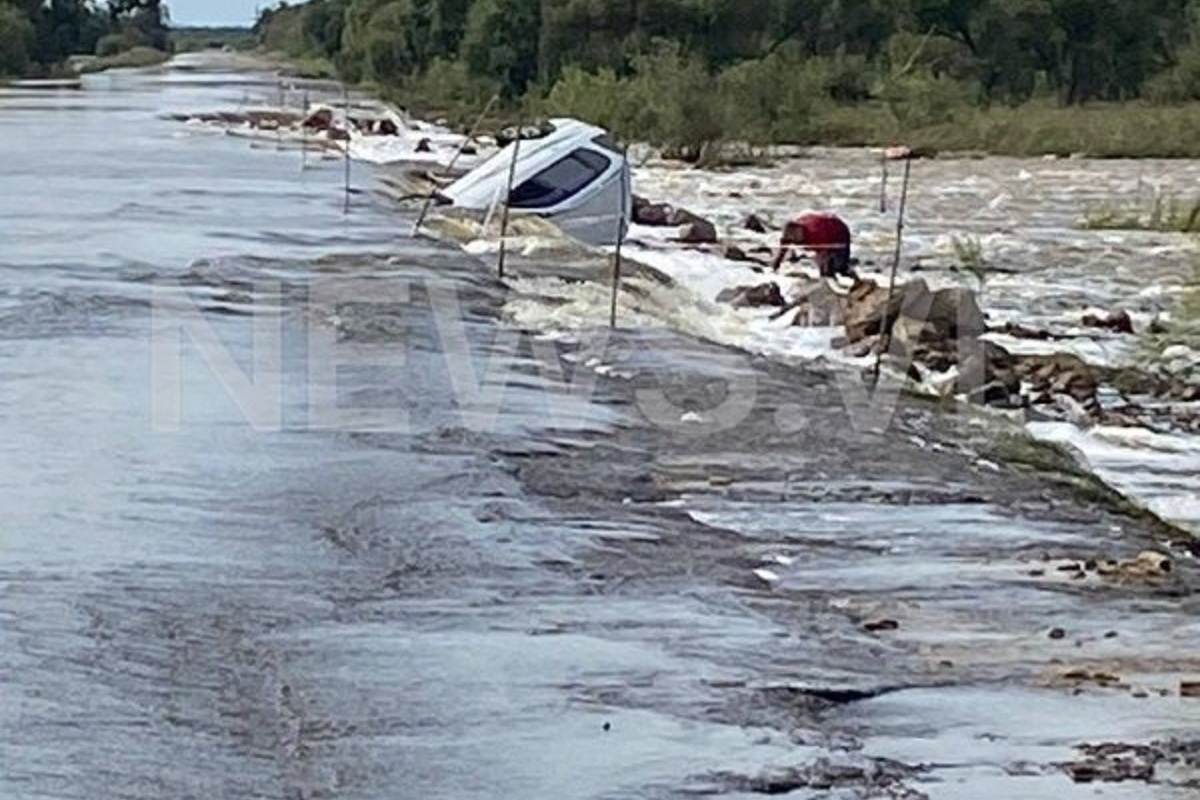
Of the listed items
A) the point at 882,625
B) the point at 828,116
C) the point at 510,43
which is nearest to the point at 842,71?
the point at 828,116

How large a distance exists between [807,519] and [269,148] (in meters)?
46.6

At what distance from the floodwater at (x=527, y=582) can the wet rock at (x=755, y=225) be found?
16371 mm

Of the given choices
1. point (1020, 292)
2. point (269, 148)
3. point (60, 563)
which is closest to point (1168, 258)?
point (1020, 292)

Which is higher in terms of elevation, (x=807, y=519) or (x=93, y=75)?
(x=807, y=519)

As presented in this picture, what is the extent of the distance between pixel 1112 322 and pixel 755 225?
44.1ft

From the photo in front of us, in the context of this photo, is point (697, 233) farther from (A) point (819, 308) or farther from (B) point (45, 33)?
(B) point (45, 33)

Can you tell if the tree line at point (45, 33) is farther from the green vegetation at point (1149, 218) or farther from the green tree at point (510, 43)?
the green vegetation at point (1149, 218)

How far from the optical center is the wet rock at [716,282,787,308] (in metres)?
26.5

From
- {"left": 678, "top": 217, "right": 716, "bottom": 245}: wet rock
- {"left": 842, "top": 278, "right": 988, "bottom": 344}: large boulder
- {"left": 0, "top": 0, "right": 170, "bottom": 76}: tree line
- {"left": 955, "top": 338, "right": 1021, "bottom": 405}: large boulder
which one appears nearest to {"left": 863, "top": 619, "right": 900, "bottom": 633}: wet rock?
{"left": 955, "top": 338, "right": 1021, "bottom": 405}: large boulder

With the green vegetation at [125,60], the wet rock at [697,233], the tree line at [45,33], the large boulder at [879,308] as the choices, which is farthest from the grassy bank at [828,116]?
the green vegetation at [125,60]

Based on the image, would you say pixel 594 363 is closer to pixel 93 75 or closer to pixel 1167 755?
pixel 1167 755

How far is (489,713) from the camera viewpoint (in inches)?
371

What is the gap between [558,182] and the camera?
30.8 metres

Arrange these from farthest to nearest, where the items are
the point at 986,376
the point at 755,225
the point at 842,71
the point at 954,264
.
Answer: the point at 842,71, the point at 755,225, the point at 954,264, the point at 986,376
